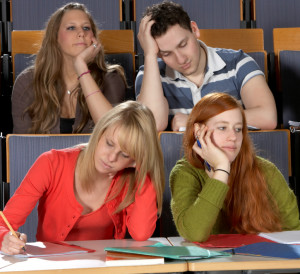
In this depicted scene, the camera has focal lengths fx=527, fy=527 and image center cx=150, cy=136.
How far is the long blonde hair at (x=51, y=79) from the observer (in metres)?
1.49

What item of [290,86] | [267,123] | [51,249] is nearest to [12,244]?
[51,249]

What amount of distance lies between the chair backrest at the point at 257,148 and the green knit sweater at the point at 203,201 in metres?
0.10

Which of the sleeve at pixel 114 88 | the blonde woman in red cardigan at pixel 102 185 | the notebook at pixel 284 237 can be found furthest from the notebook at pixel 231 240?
the sleeve at pixel 114 88

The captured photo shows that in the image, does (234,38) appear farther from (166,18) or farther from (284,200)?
(284,200)

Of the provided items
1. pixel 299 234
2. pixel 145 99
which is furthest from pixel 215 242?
pixel 145 99

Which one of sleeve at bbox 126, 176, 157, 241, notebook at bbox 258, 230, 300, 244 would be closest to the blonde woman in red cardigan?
sleeve at bbox 126, 176, 157, 241

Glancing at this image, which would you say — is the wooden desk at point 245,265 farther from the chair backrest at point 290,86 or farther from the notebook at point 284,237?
the chair backrest at point 290,86

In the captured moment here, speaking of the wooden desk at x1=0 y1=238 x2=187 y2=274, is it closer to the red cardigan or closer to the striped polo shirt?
the red cardigan

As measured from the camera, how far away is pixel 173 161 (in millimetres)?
1174

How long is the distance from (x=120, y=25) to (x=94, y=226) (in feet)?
3.64

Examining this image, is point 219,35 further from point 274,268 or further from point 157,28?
point 274,268

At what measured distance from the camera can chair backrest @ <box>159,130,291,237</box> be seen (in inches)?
46.1

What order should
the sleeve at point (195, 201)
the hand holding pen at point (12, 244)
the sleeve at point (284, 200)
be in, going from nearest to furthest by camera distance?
the hand holding pen at point (12, 244) → the sleeve at point (195, 201) → the sleeve at point (284, 200)

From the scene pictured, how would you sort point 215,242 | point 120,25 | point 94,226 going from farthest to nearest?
→ 1. point 120,25
2. point 94,226
3. point 215,242
